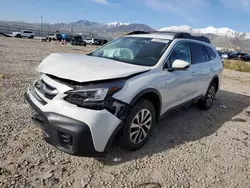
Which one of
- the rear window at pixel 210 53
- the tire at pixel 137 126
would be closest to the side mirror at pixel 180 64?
the tire at pixel 137 126

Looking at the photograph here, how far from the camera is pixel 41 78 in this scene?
3010 mm

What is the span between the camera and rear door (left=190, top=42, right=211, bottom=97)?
14.7 feet

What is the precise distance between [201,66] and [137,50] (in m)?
1.64

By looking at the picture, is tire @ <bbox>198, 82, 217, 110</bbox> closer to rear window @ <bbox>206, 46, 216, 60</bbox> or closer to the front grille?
rear window @ <bbox>206, 46, 216, 60</bbox>

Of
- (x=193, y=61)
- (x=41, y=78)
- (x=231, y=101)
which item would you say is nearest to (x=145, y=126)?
(x=41, y=78)

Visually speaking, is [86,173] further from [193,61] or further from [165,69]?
[193,61]

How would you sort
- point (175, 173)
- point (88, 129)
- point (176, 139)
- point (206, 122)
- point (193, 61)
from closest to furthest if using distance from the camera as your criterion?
point (88, 129) → point (175, 173) → point (176, 139) → point (193, 61) → point (206, 122)

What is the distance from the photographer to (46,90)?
9.01ft

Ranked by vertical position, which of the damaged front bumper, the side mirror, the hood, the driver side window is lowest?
the damaged front bumper

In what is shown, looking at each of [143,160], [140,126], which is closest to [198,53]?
[140,126]

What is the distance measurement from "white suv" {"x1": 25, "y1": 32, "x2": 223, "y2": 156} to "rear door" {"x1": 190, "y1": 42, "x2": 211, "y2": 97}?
42 centimetres

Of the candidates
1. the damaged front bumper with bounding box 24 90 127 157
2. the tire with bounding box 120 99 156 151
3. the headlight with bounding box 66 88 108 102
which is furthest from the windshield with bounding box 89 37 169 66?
the damaged front bumper with bounding box 24 90 127 157

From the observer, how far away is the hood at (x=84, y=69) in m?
2.59

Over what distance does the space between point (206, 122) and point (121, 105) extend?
272cm
